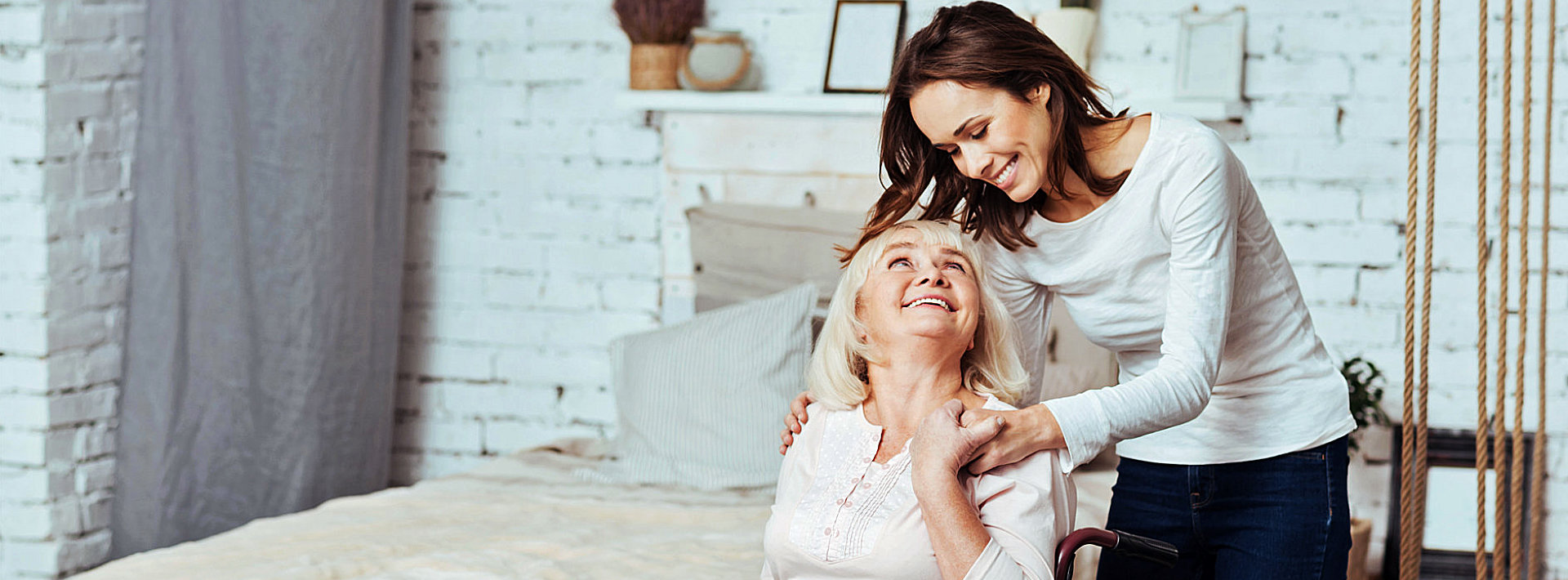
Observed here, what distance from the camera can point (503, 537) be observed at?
214 centimetres

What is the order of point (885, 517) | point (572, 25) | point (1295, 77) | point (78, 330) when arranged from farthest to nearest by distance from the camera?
point (572, 25) < point (1295, 77) < point (78, 330) < point (885, 517)

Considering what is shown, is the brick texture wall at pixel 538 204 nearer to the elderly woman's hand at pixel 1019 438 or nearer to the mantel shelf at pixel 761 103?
the mantel shelf at pixel 761 103

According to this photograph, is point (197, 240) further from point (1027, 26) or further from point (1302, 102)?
point (1302, 102)

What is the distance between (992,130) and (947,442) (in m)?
0.34

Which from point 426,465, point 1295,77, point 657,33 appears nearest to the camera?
point 1295,77

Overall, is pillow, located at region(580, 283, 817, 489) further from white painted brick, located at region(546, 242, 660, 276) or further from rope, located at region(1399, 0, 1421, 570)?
rope, located at region(1399, 0, 1421, 570)

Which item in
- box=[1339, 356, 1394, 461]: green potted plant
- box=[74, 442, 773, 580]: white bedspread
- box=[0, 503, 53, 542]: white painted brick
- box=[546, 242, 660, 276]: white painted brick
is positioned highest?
box=[546, 242, 660, 276]: white painted brick

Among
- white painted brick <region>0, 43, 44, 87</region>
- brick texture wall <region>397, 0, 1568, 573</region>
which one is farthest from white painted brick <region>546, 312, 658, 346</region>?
white painted brick <region>0, 43, 44, 87</region>


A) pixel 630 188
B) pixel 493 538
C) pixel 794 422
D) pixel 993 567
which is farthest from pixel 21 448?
pixel 993 567

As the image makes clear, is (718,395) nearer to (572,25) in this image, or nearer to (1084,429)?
(572,25)

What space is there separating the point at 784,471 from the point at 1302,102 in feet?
5.71

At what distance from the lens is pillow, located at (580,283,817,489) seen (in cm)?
256

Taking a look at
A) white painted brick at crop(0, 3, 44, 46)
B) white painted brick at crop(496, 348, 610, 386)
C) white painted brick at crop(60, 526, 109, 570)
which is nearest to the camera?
white painted brick at crop(0, 3, 44, 46)

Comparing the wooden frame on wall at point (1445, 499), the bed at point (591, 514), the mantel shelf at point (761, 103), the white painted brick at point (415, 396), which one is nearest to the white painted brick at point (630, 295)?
the bed at point (591, 514)
